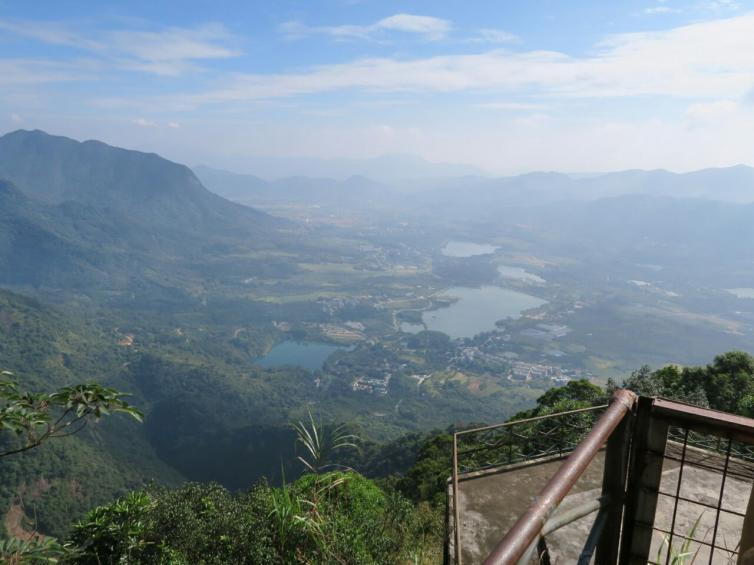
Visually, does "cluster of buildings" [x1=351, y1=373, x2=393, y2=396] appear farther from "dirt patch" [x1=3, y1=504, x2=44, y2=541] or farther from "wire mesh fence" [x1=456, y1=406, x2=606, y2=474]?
"wire mesh fence" [x1=456, y1=406, x2=606, y2=474]

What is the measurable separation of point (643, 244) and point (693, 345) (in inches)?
3788

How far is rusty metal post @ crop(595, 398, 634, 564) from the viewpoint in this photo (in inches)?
47.4

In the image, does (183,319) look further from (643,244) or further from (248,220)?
(643,244)

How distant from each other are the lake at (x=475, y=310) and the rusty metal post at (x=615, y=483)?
86.0m

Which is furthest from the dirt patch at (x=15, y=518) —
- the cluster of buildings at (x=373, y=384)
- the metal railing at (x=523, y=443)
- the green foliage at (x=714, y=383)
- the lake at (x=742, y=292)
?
the lake at (x=742, y=292)

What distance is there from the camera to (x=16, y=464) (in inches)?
1288

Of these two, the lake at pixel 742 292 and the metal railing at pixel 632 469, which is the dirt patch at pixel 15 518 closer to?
the metal railing at pixel 632 469

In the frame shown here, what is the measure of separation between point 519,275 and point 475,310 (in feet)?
114

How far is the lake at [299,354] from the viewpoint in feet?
249

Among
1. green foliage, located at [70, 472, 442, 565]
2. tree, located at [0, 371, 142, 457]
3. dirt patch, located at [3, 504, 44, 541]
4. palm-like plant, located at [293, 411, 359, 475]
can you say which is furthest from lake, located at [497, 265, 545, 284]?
tree, located at [0, 371, 142, 457]

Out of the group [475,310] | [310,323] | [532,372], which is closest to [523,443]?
[532,372]

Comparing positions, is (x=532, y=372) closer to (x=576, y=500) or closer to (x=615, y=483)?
(x=576, y=500)

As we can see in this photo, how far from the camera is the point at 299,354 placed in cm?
8081

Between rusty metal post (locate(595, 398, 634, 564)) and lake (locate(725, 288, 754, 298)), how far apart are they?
428ft
